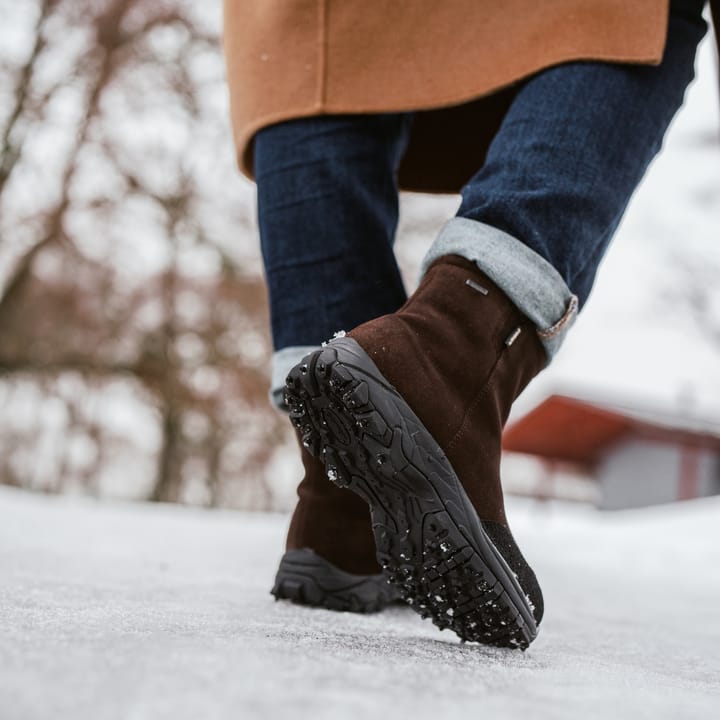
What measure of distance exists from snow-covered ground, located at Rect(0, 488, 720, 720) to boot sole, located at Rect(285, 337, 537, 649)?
0.05 metres

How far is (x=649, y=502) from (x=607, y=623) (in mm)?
13532

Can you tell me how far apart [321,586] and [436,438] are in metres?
0.34

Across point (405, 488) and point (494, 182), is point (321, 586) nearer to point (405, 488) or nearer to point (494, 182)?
point (405, 488)

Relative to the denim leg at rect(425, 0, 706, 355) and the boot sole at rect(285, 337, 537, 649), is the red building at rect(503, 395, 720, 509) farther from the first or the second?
the boot sole at rect(285, 337, 537, 649)

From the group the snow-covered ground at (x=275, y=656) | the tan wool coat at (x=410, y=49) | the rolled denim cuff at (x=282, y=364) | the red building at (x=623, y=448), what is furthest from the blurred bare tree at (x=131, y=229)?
the rolled denim cuff at (x=282, y=364)

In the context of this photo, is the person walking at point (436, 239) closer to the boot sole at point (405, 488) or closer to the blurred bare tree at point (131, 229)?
the boot sole at point (405, 488)

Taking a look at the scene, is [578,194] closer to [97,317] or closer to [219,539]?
[219,539]

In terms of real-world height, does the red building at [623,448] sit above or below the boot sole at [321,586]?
below

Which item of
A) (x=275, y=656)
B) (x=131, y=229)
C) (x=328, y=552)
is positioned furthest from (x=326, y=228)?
(x=131, y=229)

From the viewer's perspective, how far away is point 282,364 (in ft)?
3.60

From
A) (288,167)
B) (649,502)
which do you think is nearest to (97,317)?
(288,167)

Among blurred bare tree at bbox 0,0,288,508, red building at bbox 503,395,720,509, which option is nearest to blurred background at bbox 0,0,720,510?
blurred bare tree at bbox 0,0,288,508

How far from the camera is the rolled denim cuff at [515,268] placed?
0.84 m

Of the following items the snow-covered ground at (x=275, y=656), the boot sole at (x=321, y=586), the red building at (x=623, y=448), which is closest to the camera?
the snow-covered ground at (x=275, y=656)
